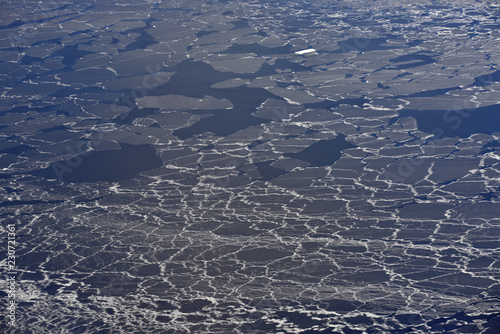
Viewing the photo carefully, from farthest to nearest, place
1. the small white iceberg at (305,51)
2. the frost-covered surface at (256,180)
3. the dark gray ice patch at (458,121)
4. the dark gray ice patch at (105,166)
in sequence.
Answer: the small white iceberg at (305,51), the dark gray ice patch at (458,121), the dark gray ice patch at (105,166), the frost-covered surface at (256,180)

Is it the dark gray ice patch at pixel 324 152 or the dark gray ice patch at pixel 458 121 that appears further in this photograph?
the dark gray ice patch at pixel 458 121

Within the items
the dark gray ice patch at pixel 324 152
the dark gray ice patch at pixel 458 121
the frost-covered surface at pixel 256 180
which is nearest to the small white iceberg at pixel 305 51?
the frost-covered surface at pixel 256 180

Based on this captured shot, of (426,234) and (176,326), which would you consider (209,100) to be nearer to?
(426,234)

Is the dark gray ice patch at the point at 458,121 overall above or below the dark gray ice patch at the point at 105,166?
below

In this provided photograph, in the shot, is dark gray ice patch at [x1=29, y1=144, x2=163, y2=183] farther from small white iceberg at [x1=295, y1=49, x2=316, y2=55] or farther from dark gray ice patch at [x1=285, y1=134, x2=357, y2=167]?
small white iceberg at [x1=295, y1=49, x2=316, y2=55]

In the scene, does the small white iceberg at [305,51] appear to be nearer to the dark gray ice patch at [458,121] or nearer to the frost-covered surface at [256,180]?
the frost-covered surface at [256,180]

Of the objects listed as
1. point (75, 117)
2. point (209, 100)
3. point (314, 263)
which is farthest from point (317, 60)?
point (314, 263)

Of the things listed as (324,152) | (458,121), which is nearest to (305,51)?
(458,121)

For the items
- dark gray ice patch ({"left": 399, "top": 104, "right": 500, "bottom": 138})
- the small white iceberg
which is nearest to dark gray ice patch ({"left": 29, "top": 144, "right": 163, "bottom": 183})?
dark gray ice patch ({"left": 399, "top": 104, "right": 500, "bottom": 138})
